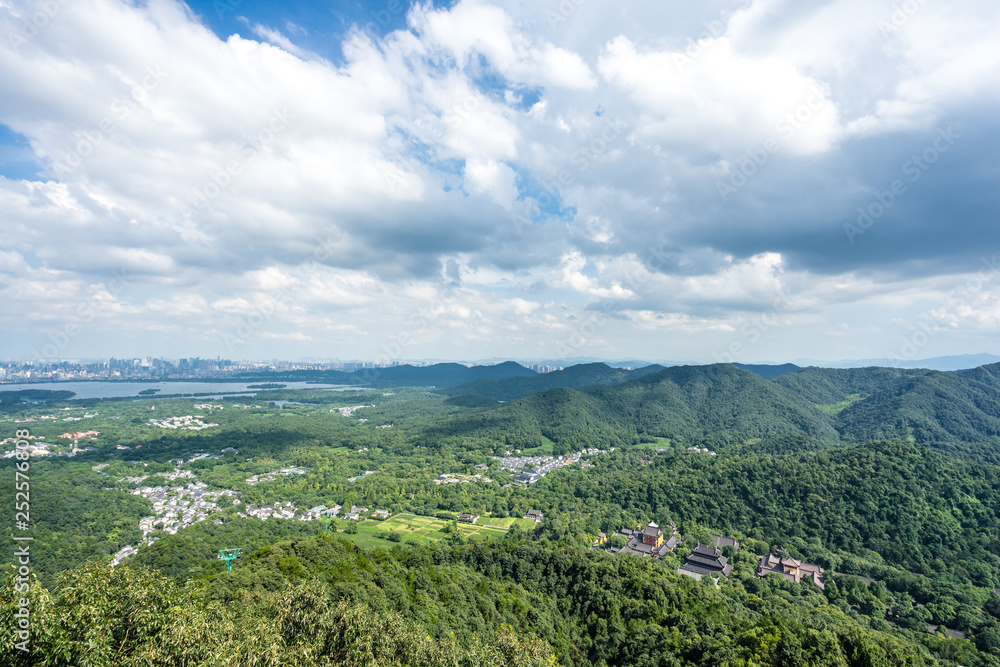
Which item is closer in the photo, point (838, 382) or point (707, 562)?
point (707, 562)

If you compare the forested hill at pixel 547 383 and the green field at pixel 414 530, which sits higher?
the forested hill at pixel 547 383

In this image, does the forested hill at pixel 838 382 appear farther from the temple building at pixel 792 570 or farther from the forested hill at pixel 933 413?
the temple building at pixel 792 570

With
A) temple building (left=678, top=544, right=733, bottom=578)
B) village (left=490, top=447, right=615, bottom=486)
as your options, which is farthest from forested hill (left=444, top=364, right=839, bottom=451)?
temple building (left=678, top=544, right=733, bottom=578)

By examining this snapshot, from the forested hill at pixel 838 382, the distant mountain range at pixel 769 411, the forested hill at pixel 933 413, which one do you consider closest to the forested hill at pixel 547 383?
the distant mountain range at pixel 769 411

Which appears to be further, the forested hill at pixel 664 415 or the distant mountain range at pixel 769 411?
the forested hill at pixel 664 415

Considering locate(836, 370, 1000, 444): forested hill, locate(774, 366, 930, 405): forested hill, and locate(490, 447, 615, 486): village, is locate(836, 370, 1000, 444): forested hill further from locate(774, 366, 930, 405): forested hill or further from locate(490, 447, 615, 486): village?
locate(490, 447, 615, 486): village

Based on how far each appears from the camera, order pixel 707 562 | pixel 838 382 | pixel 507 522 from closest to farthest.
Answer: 1. pixel 707 562
2. pixel 507 522
3. pixel 838 382

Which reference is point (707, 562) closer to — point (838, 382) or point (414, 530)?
point (414, 530)

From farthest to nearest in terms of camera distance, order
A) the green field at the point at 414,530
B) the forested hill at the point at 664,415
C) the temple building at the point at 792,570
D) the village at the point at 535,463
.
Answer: the forested hill at the point at 664,415, the village at the point at 535,463, the green field at the point at 414,530, the temple building at the point at 792,570

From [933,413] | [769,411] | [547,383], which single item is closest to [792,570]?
[769,411]
